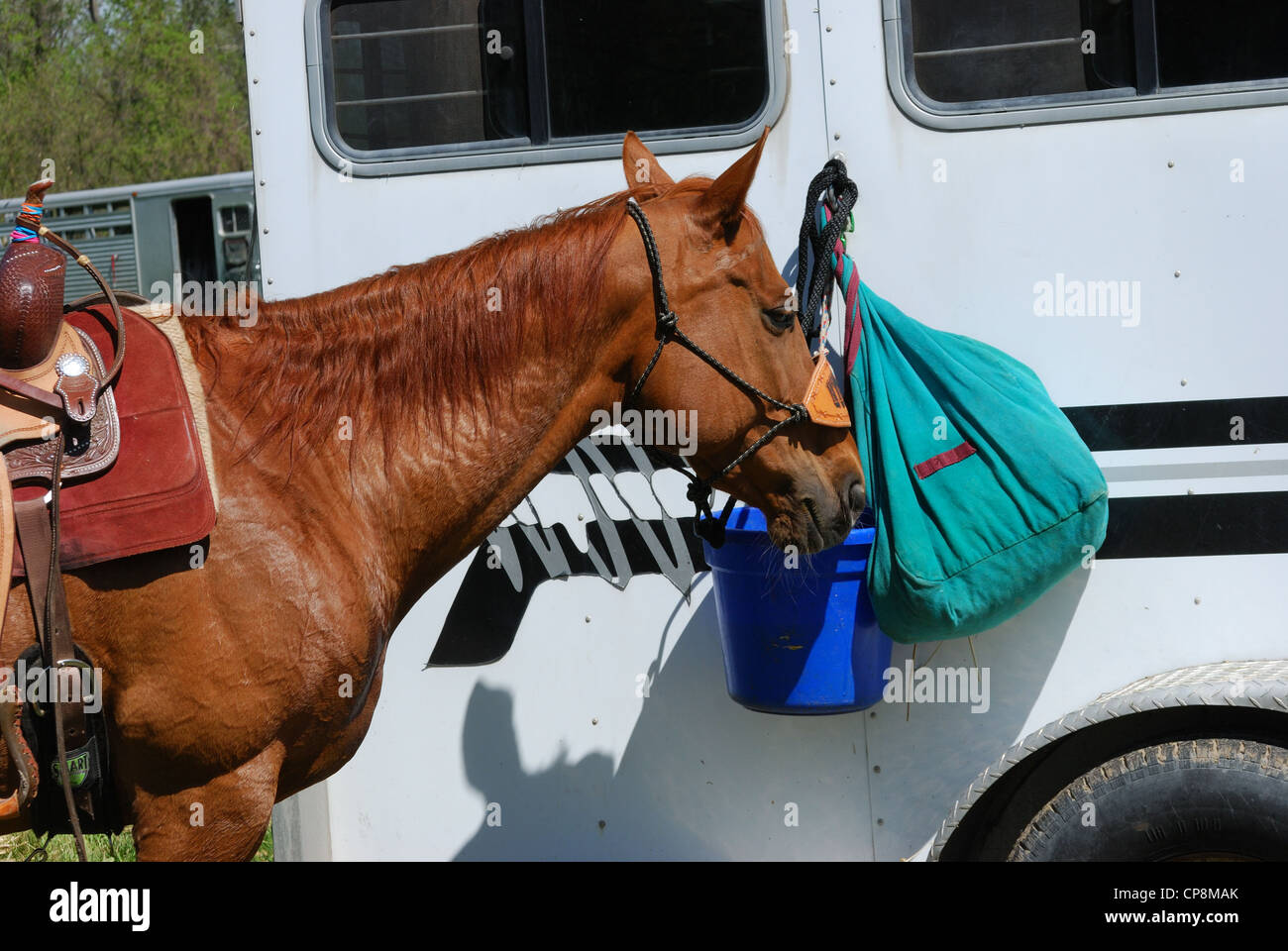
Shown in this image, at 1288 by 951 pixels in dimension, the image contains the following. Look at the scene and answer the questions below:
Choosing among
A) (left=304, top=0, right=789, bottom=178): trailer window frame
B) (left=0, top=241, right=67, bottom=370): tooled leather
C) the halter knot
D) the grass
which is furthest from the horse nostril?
the grass

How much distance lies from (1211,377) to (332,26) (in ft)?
7.71

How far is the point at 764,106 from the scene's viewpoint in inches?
106

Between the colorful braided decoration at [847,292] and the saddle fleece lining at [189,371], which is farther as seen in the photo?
the colorful braided decoration at [847,292]

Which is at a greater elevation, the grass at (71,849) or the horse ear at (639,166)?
the horse ear at (639,166)

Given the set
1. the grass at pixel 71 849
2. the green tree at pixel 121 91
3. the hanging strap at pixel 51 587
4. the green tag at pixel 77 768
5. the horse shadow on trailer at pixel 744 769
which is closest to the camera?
the hanging strap at pixel 51 587

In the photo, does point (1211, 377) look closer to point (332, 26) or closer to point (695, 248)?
point (695, 248)

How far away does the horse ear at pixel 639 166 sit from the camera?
2391 millimetres

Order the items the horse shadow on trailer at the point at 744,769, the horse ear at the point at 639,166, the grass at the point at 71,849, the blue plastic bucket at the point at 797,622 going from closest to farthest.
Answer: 1. the horse ear at the point at 639,166
2. the blue plastic bucket at the point at 797,622
3. the horse shadow on trailer at the point at 744,769
4. the grass at the point at 71,849

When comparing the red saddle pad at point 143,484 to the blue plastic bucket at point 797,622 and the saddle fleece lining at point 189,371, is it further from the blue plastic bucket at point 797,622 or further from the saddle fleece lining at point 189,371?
the blue plastic bucket at point 797,622

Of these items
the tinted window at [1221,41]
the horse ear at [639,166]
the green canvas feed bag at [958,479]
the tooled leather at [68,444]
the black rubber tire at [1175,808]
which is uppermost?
the tinted window at [1221,41]

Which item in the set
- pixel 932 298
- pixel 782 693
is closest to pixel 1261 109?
pixel 932 298

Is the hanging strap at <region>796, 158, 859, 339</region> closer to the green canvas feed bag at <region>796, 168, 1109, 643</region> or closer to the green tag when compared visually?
the green canvas feed bag at <region>796, 168, 1109, 643</region>

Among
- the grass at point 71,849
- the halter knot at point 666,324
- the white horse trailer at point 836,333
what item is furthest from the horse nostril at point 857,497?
the grass at point 71,849

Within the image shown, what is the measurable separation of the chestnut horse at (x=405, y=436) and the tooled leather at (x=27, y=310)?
1.00 ft
